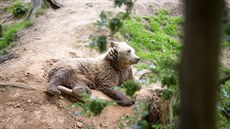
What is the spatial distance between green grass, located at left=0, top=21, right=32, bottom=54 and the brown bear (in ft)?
12.6

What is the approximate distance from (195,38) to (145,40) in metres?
8.65

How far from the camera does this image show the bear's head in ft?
23.5

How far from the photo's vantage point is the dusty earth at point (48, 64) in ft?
19.5

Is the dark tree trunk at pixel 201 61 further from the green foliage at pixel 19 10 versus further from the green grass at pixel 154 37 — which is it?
the green foliage at pixel 19 10

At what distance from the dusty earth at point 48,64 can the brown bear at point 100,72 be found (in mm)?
246

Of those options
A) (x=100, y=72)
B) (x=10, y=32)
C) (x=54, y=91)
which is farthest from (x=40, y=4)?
(x=54, y=91)

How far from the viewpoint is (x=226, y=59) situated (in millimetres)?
10609

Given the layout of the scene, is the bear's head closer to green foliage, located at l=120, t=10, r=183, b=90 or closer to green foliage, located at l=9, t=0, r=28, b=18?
green foliage, located at l=120, t=10, r=183, b=90

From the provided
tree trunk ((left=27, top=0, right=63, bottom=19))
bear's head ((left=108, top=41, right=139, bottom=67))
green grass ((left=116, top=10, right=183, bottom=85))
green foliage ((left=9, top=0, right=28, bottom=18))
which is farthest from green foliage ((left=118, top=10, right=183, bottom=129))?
green foliage ((left=9, top=0, right=28, bottom=18))

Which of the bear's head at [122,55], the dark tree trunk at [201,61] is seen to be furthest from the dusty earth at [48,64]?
the dark tree trunk at [201,61]

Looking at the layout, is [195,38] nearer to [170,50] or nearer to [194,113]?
[194,113]

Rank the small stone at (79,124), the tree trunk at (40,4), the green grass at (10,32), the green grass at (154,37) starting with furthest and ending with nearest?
1. the tree trunk at (40,4)
2. the green grass at (10,32)
3. the green grass at (154,37)
4. the small stone at (79,124)

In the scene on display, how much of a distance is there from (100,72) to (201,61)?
17.4 feet

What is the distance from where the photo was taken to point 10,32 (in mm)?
11250
